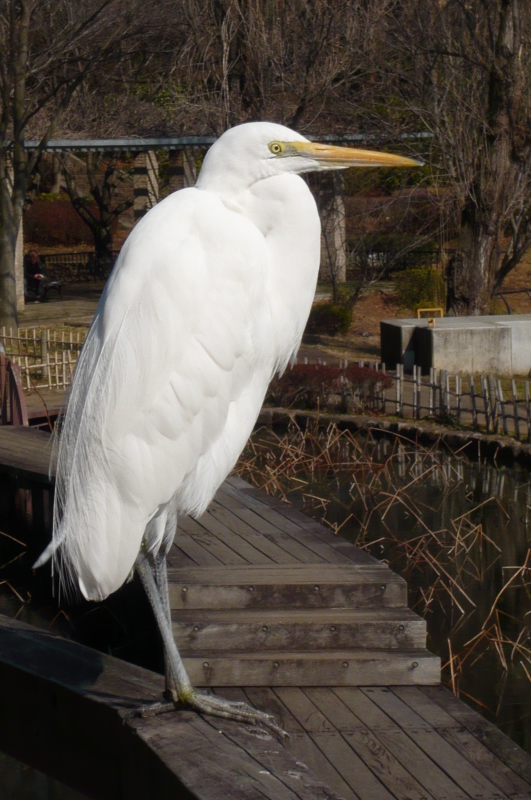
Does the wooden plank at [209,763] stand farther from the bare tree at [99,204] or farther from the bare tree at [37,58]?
the bare tree at [99,204]

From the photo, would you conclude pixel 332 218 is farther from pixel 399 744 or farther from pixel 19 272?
pixel 399 744

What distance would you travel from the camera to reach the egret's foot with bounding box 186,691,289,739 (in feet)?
9.36

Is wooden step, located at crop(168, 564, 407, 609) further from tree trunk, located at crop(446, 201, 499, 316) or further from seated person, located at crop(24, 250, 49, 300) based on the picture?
seated person, located at crop(24, 250, 49, 300)

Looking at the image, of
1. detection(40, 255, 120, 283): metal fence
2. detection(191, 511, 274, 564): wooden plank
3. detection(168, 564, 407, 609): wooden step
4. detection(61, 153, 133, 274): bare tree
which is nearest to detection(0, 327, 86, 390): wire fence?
detection(191, 511, 274, 564): wooden plank

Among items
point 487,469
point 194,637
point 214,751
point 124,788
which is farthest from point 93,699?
point 487,469

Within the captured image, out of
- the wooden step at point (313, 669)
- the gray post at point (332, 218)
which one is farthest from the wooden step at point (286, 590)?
the gray post at point (332, 218)

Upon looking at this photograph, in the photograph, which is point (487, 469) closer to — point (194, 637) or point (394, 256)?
point (194, 637)

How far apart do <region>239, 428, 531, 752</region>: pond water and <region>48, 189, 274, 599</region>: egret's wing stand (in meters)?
3.15

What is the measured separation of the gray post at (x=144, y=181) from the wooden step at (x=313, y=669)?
1953cm

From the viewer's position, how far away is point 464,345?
14117 millimetres

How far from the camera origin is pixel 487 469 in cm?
1023

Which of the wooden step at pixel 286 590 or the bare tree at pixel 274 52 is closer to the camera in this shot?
the wooden step at pixel 286 590

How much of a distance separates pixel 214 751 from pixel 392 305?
1903cm

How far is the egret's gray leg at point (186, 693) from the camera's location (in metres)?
2.87
